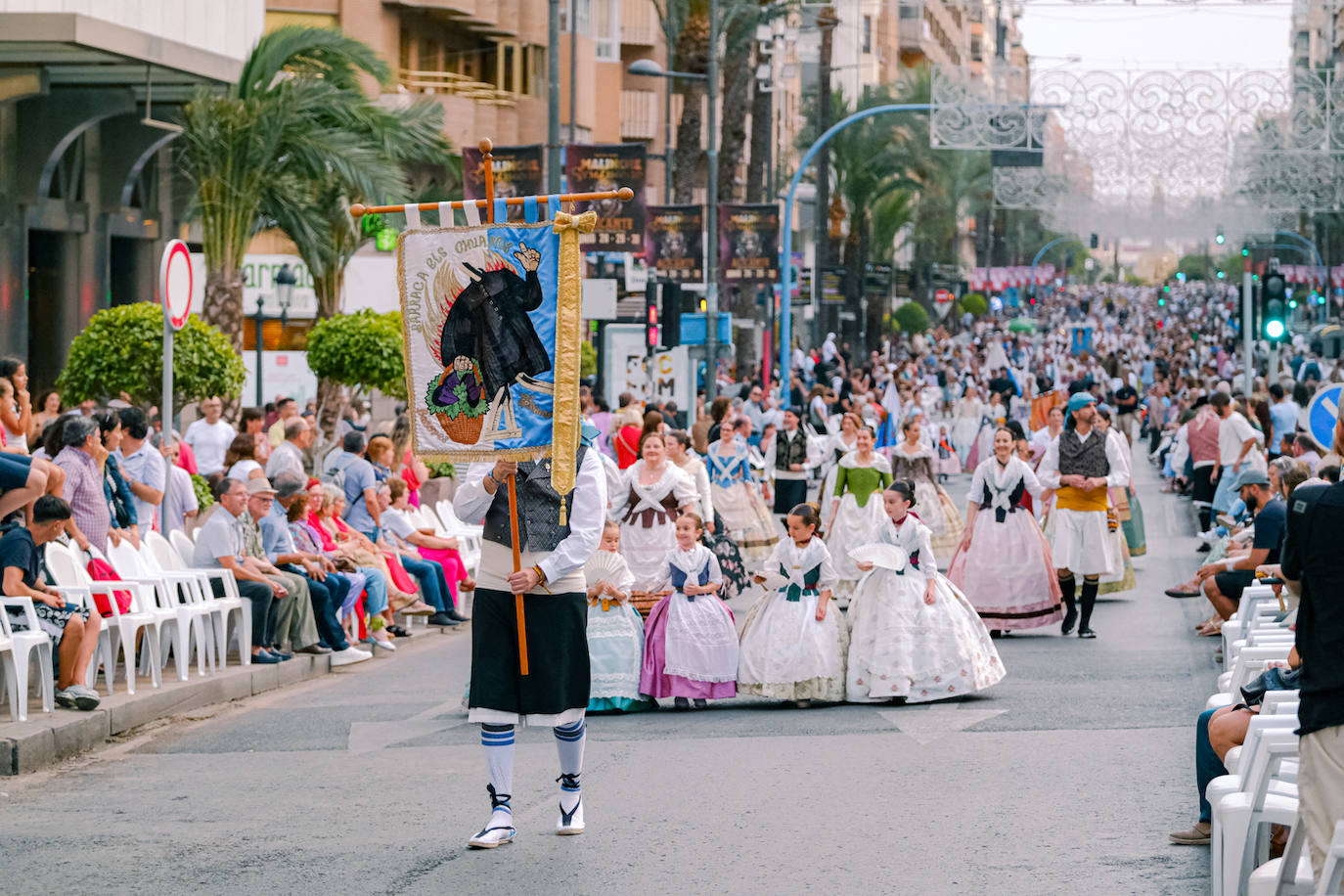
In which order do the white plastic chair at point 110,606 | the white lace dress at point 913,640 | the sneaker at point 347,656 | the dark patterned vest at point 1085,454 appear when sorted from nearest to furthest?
the white plastic chair at point 110,606
the white lace dress at point 913,640
the sneaker at point 347,656
the dark patterned vest at point 1085,454

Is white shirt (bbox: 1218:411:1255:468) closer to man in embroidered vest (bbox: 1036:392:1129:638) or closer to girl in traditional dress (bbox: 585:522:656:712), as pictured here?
man in embroidered vest (bbox: 1036:392:1129:638)

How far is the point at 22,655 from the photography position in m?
11.2

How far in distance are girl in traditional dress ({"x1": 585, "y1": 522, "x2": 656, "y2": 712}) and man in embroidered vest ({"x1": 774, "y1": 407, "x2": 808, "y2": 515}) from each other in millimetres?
13534

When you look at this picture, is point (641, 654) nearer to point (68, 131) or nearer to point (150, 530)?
point (150, 530)

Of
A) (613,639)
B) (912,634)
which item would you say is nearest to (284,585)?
(613,639)

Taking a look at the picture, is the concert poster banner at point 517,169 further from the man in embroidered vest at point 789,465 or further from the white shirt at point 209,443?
the white shirt at point 209,443

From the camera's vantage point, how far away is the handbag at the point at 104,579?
12781mm

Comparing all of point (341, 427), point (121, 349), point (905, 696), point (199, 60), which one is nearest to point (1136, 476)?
point (341, 427)

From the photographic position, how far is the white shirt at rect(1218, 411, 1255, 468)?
23125 mm

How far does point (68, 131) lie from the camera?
26.9 m

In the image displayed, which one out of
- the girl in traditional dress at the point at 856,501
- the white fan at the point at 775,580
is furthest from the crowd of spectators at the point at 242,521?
the white fan at the point at 775,580

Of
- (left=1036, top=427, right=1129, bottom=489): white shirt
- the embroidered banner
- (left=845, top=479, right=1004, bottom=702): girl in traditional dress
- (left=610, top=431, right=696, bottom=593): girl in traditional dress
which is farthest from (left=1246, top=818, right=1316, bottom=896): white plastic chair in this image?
(left=1036, top=427, right=1129, bottom=489): white shirt

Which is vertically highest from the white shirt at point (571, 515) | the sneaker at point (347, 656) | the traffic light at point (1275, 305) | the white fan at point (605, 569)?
the traffic light at point (1275, 305)

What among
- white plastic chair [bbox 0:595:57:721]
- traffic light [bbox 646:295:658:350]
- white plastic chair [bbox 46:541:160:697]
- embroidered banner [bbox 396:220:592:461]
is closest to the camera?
embroidered banner [bbox 396:220:592:461]
